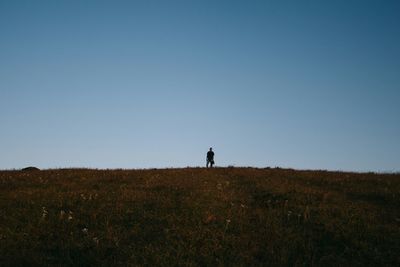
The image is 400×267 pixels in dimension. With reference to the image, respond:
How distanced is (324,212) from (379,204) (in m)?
3.89

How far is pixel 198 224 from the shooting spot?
17766mm

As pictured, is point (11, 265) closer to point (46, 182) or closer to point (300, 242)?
point (300, 242)

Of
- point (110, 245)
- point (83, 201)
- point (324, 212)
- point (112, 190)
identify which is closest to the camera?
point (110, 245)

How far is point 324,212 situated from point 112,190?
10.7 metres

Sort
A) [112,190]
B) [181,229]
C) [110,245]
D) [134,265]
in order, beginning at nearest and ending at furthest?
[134,265], [110,245], [181,229], [112,190]

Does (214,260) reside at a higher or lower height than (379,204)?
lower

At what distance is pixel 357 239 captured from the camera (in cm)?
1664

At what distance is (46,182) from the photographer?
26422mm

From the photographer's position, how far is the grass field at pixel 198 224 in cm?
1504

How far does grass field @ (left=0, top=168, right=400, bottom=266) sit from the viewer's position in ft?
49.3

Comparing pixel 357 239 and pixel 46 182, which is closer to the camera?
pixel 357 239

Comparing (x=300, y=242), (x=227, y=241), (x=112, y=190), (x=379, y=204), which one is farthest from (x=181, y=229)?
(x=379, y=204)

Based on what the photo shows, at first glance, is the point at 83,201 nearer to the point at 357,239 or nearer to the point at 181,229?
the point at 181,229

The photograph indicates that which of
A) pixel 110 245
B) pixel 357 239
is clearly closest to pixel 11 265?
pixel 110 245
